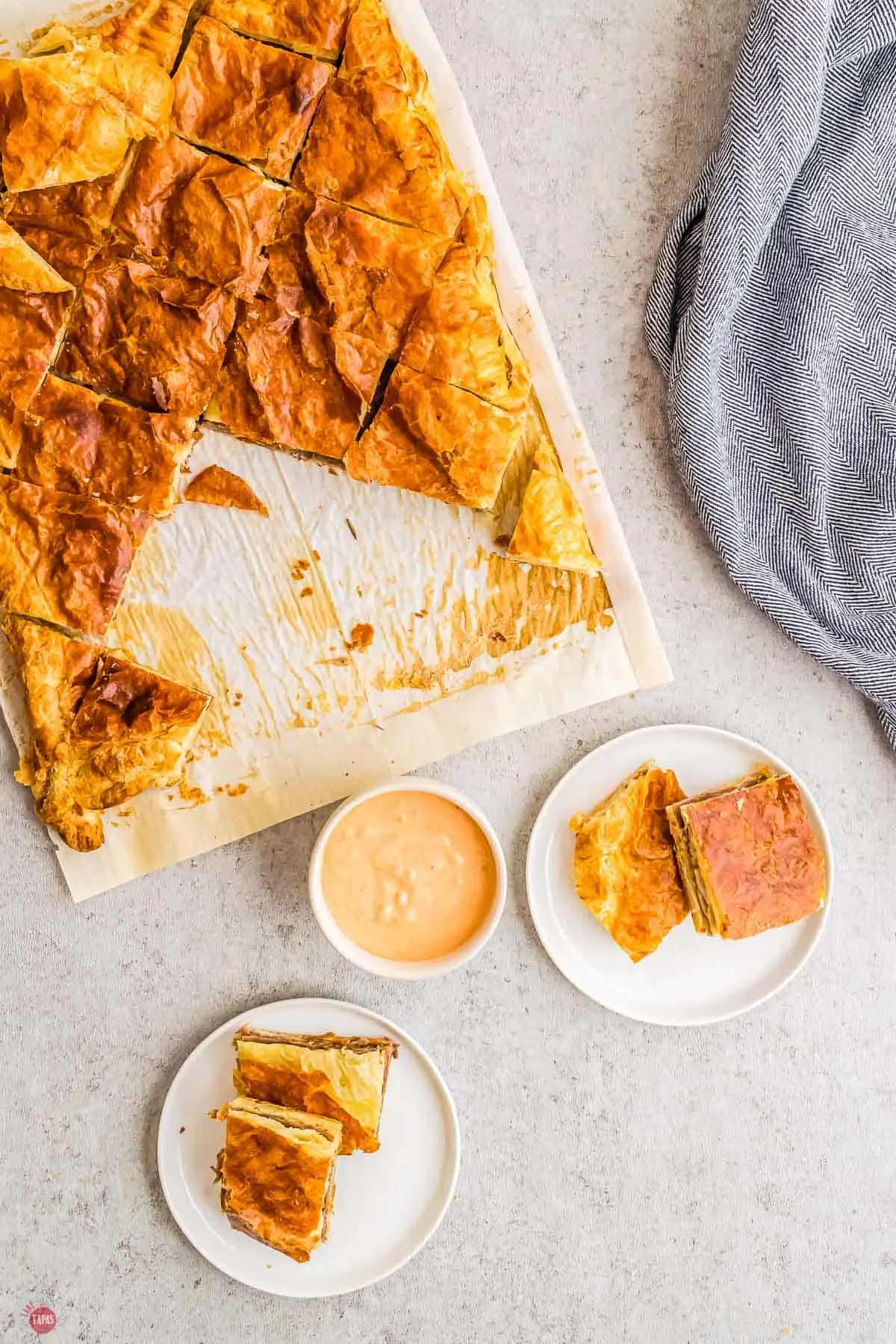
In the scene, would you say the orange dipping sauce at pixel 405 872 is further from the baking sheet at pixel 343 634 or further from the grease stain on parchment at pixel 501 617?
the grease stain on parchment at pixel 501 617

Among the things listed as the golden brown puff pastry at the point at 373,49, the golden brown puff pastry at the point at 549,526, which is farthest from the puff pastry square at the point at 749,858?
the golden brown puff pastry at the point at 373,49

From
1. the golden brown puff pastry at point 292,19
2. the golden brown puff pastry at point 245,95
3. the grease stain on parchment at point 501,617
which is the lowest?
the grease stain on parchment at point 501,617

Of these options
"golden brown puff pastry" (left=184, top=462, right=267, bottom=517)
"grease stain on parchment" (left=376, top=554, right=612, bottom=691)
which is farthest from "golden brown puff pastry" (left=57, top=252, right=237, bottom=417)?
"grease stain on parchment" (left=376, top=554, right=612, bottom=691)

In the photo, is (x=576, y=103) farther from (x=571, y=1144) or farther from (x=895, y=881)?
(x=571, y=1144)

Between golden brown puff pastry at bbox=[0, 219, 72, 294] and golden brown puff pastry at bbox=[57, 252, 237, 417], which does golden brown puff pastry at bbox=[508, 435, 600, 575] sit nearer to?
golden brown puff pastry at bbox=[57, 252, 237, 417]

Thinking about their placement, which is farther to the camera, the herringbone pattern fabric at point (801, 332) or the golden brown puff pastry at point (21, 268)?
the herringbone pattern fabric at point (801, 332)

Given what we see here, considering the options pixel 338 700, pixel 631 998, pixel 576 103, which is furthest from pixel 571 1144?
pixel 576 103

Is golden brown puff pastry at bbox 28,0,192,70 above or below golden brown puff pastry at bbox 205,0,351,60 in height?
below
